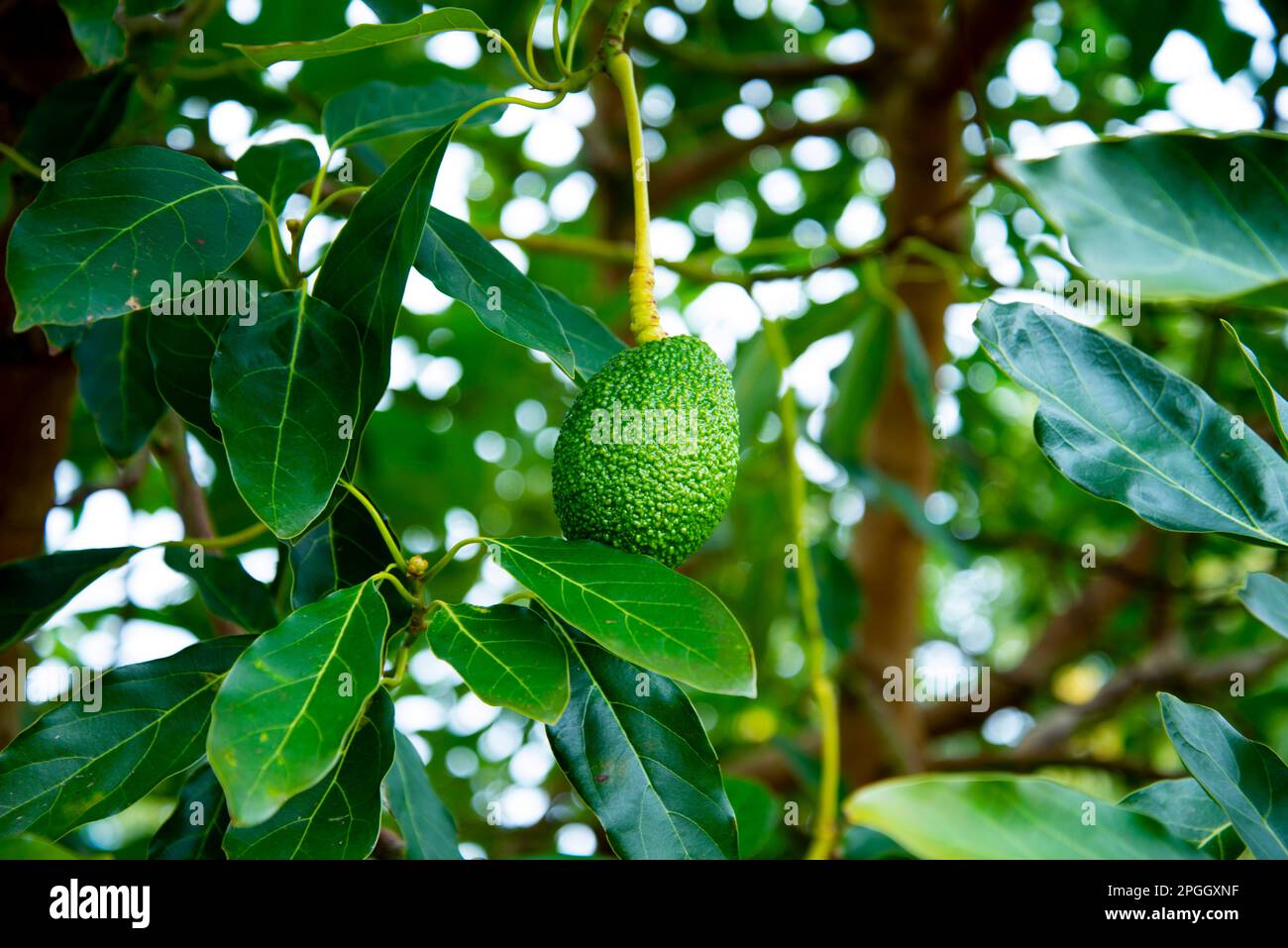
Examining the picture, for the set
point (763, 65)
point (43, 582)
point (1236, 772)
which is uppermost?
point (763, 65)

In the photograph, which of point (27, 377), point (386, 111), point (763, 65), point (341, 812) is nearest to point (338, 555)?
point (341, 812)

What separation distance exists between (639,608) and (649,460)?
0.35 ft

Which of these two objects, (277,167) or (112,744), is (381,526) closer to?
(112,744)

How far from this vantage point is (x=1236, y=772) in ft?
2.44

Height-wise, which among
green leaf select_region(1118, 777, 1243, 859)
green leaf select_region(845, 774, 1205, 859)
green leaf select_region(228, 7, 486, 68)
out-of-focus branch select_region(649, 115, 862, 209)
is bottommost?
green leaf select_region(1118, 777, 1243, 859)

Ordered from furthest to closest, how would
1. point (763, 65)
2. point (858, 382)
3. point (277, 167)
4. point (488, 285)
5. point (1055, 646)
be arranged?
point (1055, 646) → point (763, 65) → point (858, 382) → point (277, 167) → point (488, 285)

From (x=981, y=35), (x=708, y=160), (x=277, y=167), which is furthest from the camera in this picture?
(x=708, y=160)

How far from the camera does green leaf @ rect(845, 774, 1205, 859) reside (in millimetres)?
663

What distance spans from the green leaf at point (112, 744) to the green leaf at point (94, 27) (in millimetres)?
551

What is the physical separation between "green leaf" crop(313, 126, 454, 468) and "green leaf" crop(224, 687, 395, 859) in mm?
194

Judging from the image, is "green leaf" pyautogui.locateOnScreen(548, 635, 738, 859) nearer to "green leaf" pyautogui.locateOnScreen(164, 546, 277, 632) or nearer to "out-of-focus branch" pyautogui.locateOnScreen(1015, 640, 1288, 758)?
"green leaf" pyautogui.locateOnScreen(164, 546, 277, 632)

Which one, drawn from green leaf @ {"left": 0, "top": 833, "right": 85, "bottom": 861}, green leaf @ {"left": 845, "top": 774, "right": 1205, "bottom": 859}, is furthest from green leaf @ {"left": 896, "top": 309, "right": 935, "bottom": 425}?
green leaf @ {"left": 0, "top": 833, "right": 85, "bottom": 861}
